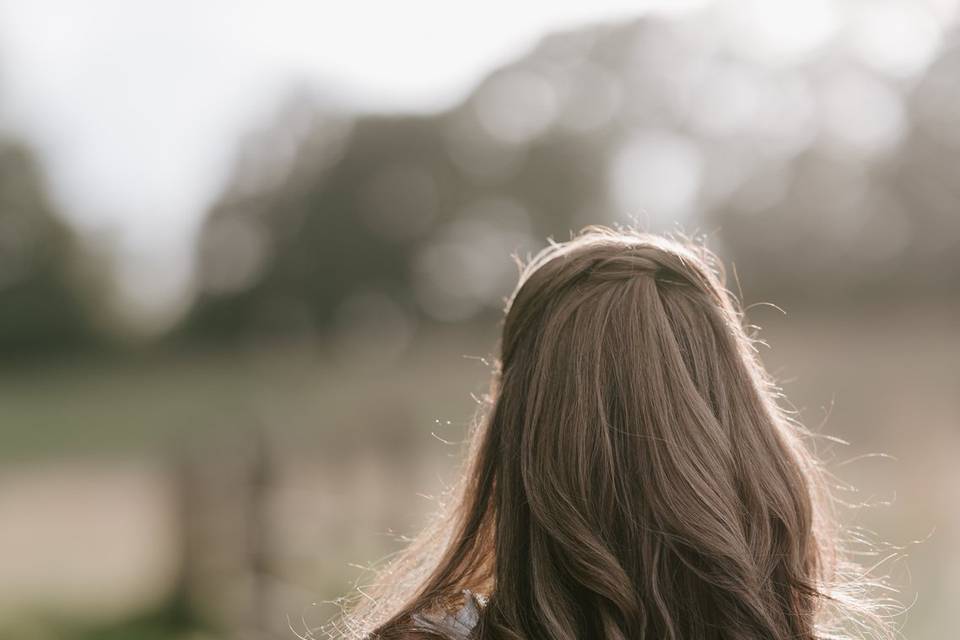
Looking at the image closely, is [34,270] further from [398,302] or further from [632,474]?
[632,474]

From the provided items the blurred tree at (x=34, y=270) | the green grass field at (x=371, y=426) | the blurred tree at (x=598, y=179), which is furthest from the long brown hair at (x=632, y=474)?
the blurred tree at (x=34, y=270)

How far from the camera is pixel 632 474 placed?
1945 mm

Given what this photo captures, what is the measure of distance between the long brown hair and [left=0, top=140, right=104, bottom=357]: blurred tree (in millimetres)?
34764

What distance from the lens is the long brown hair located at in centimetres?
191

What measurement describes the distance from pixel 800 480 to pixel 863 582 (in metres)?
0.48

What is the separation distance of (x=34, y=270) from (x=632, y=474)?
37.6 meters

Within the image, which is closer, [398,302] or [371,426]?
[371,426]

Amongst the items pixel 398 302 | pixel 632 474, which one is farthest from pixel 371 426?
pixel 398 302

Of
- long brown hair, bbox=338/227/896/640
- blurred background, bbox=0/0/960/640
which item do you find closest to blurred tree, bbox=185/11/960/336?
blurred background, bbox=0/0/960/640

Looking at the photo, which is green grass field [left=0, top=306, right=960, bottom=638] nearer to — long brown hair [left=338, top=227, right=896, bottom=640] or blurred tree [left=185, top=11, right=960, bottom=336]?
long brown hair [left=338, top=227, right=896, bottom=640]

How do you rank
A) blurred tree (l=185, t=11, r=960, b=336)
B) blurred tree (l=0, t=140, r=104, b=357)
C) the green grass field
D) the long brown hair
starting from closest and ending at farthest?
the long brown hair < the green grass field < blurred tree (l=185, t=11, r=960, b=336) < blurred tree (l=0, t=140, r=104, b=357)

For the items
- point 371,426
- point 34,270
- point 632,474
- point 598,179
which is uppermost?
point 598,179

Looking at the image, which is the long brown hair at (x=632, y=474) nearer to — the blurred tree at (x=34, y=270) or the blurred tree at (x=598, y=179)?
the blurred tree at (x=598, y=179)

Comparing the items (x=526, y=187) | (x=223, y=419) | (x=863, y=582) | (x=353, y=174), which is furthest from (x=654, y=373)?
(x=353, y=174)
